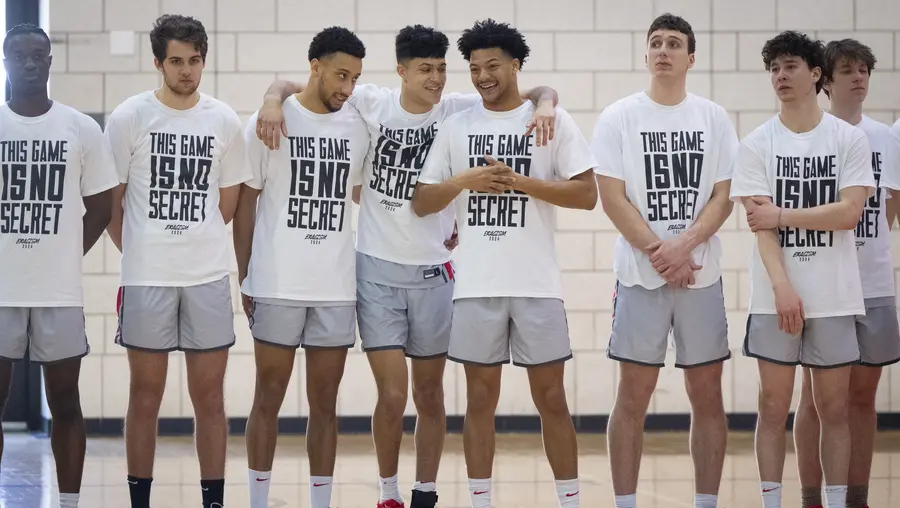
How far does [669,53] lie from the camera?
→ 3.87 metres

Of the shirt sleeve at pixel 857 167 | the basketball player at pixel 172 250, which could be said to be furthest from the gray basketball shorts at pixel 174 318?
the shirt sleeve at pixel 857 167

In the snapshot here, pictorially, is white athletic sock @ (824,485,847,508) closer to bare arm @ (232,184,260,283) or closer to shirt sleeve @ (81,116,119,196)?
bare arm @ (232,184,260,283)

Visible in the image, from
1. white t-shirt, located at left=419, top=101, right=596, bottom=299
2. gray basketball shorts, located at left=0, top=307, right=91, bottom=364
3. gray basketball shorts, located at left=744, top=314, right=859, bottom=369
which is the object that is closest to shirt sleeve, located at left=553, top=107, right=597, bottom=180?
white t-shirt, located at left=419, top=101, right=596, bottom=299

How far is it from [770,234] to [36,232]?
255 centimetres

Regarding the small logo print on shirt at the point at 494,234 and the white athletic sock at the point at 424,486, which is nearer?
the small logo print on shirt at the point at 494,234

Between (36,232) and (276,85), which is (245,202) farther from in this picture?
(36,232)

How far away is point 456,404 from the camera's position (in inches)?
256

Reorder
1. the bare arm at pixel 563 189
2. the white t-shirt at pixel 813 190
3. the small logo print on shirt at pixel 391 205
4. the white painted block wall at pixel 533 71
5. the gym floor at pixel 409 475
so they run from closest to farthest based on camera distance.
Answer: the bare arm at pixel 563 189 < the white t-shirt at pixel 813 190 < the small logo print on shirt at pixel 391 205 < the gym floor at pixel 409 475 < the white painted block wall at pixel 533 71

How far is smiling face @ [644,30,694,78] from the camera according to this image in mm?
3869

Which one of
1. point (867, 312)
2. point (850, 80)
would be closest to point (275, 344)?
point (867, 312)

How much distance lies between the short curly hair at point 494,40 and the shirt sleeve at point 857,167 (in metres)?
1.19

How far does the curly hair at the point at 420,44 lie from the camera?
12.9ft

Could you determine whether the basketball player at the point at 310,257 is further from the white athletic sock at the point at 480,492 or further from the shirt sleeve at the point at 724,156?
the shirt sleeve at the point at 724,156

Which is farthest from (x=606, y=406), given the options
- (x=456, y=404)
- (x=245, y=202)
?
(x=245, y=202)
